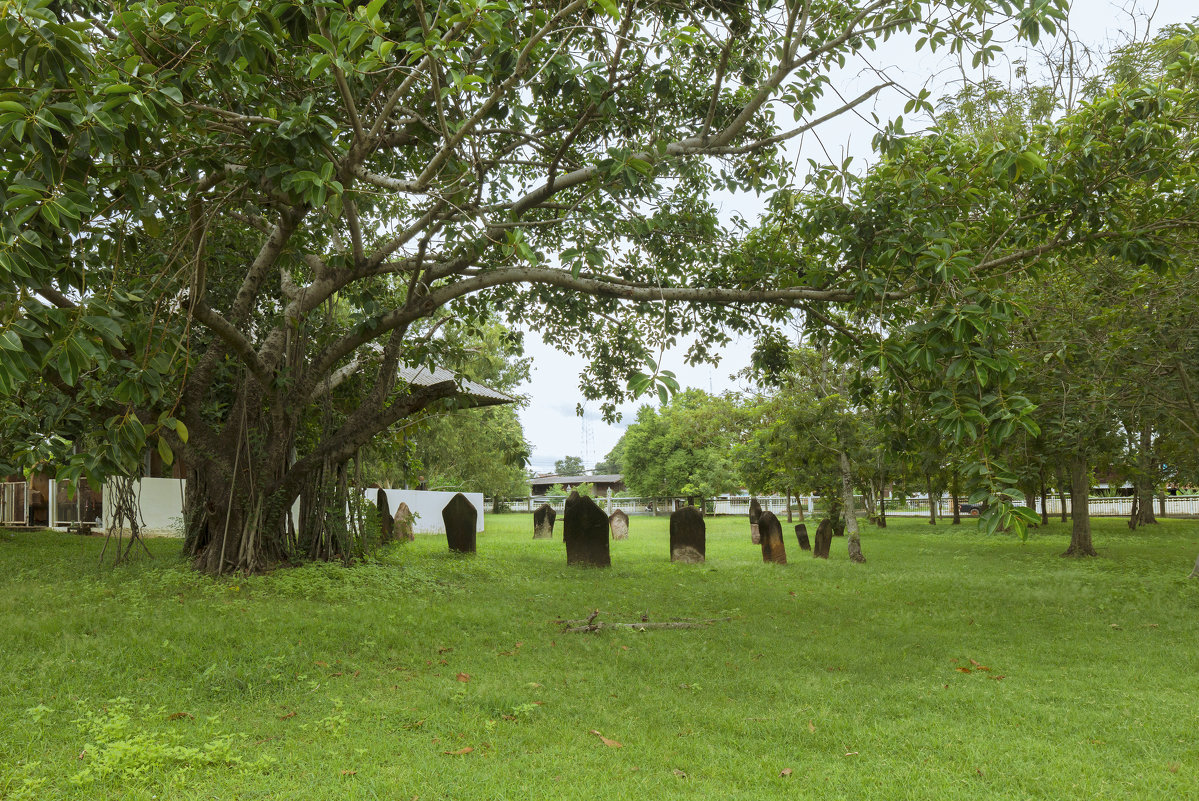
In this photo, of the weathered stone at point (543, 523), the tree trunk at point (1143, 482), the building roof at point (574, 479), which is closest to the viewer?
the tree trunk at point (1143, 482)

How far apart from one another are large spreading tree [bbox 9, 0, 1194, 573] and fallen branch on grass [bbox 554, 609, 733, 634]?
2.52 m

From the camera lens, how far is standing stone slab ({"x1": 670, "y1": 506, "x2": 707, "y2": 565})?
1381cm

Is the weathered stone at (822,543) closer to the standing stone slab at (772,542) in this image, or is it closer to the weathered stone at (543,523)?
the standing stone slab at (772,542)

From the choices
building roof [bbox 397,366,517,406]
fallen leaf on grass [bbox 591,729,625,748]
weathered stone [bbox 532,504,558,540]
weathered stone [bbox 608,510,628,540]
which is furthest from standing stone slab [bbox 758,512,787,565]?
fallen leaf on grass [bbox 591,729,625,748]

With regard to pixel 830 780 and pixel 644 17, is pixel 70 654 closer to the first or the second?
pixel 830 780

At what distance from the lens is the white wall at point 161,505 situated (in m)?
14.2

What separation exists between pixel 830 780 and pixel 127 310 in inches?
193

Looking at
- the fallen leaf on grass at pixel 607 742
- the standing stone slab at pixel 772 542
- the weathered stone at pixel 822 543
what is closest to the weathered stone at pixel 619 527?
the weathered stone at pixel 822 543

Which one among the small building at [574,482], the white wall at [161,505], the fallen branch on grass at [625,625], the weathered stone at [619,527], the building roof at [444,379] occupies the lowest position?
the small building at [574,482]

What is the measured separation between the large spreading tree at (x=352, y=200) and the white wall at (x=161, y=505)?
4.81 meters

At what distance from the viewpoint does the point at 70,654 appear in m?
5.47

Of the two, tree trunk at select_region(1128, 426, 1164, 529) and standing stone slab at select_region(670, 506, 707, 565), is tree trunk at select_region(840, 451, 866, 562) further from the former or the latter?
tree trunk at select_region(1128, 426, 1164, 529)

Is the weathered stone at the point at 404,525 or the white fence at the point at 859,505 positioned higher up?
the weathered stone at the point at 404,525

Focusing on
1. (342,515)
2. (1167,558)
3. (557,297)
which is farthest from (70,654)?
(1167,558)
